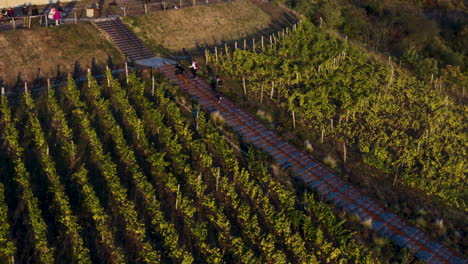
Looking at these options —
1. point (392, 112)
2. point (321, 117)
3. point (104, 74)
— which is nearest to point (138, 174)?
point (104, 74)

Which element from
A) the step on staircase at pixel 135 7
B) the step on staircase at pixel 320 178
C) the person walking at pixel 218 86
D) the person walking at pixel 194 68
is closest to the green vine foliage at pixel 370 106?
the person walking at pixel 218 86

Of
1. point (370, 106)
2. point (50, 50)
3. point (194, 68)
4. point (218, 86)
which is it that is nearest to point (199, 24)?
point (194, 68)

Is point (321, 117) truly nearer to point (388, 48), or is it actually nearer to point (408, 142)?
point (408, 142)

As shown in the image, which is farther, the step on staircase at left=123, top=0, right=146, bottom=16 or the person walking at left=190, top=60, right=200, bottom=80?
the step on staircase at left=123, top=0, right=146, bottom=16

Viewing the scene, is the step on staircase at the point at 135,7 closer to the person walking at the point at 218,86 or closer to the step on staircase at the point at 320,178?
the step on staircase at the point at 320,178

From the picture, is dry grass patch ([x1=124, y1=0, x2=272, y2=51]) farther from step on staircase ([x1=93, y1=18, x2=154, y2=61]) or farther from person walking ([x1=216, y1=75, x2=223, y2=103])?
person walking ([x1=216, y1=75, x2=223, y2=103])

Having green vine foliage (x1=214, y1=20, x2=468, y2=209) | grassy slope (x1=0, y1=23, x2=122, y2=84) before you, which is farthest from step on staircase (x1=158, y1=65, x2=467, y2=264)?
grassy slope (x1=0, y1=23, x2=122, y2=84)

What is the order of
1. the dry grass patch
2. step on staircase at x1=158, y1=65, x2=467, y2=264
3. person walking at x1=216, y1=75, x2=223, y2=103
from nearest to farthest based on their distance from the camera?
step on staircase at x1=158, y1=65, x2=467, y2=264, person walking at x1=216, y1=75, x2=223, y2=103, the dry grass patch
